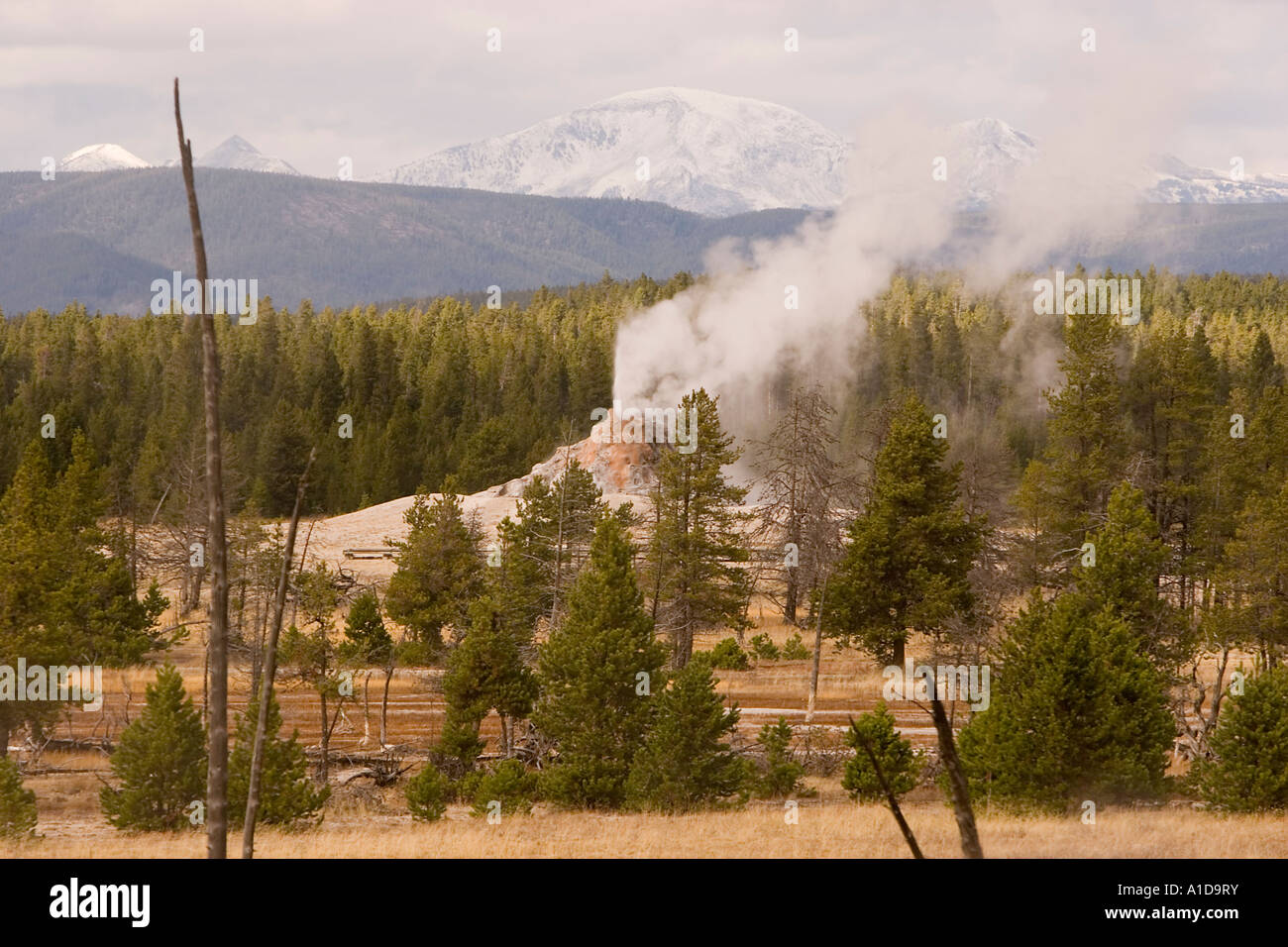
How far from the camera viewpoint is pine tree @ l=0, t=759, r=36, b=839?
67.8 feet

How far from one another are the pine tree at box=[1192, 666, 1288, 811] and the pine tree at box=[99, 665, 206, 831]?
18.1 metres

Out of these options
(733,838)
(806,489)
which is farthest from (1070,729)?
(806,489)

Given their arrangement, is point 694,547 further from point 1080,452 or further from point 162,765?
point 162,765

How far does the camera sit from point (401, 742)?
33.4 meters

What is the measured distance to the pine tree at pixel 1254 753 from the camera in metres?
23.0

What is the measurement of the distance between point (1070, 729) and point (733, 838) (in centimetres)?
779

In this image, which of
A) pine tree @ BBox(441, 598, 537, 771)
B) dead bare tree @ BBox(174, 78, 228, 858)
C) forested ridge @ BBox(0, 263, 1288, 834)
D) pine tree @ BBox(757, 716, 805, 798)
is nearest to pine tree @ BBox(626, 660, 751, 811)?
forested ridge @ BBox(0, 263, 1288, 834)

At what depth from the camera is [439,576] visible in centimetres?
4212

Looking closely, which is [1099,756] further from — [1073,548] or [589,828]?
[1073,548]

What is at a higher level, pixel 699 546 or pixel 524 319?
pixel 524 319

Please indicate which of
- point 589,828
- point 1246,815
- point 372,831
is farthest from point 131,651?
point 1246,815

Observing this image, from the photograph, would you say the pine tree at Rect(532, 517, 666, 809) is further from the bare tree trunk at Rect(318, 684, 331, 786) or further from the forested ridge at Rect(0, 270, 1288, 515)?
the forested ridge at Rect(0, 270, 1288, 515)

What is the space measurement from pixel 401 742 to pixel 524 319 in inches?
4349

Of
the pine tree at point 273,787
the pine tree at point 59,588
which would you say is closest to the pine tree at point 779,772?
the pine tree at point 273,787
